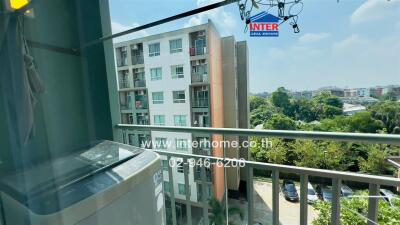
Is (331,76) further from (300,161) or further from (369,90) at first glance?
(300,161)

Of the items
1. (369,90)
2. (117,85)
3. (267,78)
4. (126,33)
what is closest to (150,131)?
(117,85)

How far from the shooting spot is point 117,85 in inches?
70.9

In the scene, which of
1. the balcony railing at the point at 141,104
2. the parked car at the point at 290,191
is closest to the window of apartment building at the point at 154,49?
the balcony railing at the point at 141,104

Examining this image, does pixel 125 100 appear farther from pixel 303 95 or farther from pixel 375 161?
pixel 375 161

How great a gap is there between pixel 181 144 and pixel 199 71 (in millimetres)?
605

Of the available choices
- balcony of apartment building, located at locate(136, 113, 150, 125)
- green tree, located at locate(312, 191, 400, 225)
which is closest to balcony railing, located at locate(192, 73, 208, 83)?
balcony of apartment building, located at locate(136, 113, 150, 125)

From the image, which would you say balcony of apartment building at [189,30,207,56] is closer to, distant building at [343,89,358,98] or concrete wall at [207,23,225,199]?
concrete wall at [207,23,225,199]

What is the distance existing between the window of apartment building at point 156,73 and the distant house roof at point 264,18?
86 cm

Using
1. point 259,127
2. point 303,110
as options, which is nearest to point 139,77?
point 259,127

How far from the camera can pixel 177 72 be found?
1788 millimetres

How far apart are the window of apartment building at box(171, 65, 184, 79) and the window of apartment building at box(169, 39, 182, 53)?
0.47 ft

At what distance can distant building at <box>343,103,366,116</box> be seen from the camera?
1165 mm

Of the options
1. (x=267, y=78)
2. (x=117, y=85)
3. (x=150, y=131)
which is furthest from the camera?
(x=117, y=85)

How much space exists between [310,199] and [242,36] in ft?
3.71
